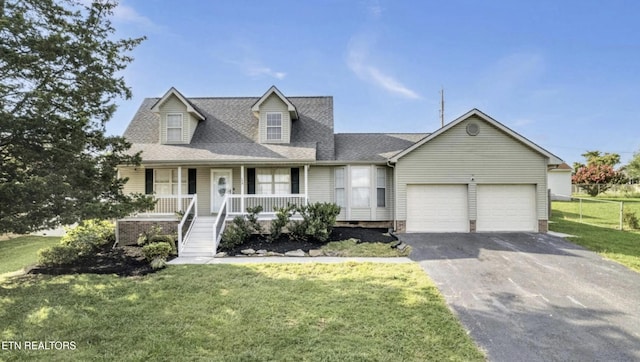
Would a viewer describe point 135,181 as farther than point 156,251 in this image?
Yes

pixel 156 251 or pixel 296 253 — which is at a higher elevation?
pixel 156 251

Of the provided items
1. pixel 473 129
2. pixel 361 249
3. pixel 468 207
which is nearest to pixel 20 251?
pixel 361 249

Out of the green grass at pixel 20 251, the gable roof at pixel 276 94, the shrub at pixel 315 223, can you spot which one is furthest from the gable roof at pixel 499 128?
the green grass at pixel 20 251

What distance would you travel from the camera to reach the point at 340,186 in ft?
46.0

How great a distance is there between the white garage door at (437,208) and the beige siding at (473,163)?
0.31m

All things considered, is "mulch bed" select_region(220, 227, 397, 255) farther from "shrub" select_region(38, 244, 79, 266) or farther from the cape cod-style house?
"shrub" select_region(38, 244, 79, 266)

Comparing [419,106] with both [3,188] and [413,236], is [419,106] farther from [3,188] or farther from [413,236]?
[3,188]

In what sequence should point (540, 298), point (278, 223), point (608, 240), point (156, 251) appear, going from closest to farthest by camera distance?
point (540, 298) → point (156, 251) → point (608, 240) → point (278, 223)

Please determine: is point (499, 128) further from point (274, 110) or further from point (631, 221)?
point (274, 110)

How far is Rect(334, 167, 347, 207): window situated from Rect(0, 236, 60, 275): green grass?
11.2 m

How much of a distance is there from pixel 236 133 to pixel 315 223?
6994 mm

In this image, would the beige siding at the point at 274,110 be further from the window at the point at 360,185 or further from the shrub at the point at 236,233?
the shrub at the point at 236,233

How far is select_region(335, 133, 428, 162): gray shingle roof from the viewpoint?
13934mm

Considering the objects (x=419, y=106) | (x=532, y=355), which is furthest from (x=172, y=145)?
(x=419, y=106)
